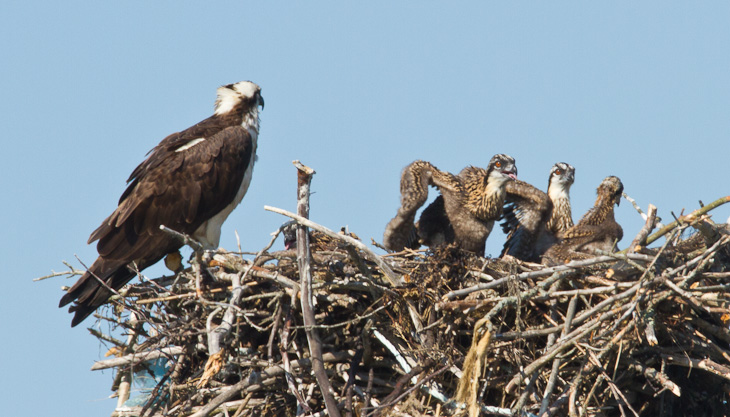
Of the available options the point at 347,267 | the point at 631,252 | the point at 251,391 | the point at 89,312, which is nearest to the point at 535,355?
the point at 631,252

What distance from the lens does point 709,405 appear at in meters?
7.42

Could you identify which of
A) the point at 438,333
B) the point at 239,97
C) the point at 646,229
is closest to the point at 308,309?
the point at 438,333

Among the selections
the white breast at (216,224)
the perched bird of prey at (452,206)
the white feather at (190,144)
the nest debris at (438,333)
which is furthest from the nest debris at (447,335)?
the white feather at (190,144)

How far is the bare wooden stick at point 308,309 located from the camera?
6.38 m

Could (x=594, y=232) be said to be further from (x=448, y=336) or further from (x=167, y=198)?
(x=167, y=198)

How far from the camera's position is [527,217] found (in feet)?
30.2

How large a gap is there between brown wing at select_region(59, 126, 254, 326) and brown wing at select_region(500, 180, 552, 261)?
259 cm

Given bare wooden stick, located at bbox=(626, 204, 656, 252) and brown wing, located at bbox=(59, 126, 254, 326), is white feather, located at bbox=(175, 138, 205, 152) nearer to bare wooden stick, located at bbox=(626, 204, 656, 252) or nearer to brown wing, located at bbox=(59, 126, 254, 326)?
brown wing, located at bbox=(59, 126, 254, 326)

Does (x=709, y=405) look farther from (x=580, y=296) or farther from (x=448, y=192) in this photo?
(x=448, y=192)

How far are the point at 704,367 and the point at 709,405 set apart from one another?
88 cm

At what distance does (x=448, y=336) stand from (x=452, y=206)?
2315mm

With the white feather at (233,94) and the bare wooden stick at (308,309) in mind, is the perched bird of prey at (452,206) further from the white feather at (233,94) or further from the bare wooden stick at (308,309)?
the bare wooden stick at (308,309)

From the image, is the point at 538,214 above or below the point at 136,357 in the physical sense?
above

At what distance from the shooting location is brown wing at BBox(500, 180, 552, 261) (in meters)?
9.11
